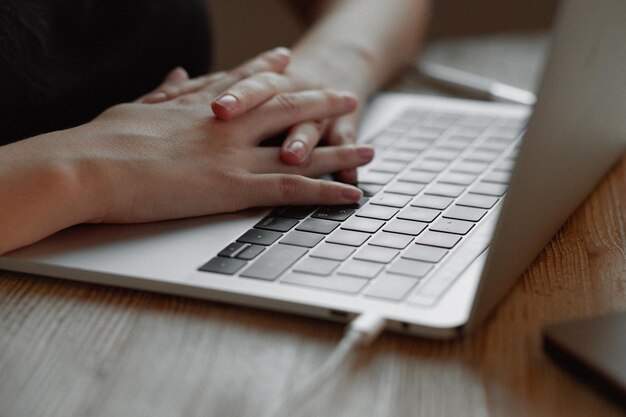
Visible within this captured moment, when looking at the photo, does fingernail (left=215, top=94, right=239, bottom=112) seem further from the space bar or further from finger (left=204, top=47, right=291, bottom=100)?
the space bar

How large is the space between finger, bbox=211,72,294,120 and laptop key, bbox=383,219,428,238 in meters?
0.21

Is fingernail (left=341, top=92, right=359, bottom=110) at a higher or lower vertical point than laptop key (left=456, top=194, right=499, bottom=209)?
higher

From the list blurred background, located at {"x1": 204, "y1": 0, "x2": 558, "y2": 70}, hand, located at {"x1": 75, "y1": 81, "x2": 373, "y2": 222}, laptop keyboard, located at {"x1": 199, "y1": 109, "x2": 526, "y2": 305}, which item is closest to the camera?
laptop keyboard, located at {"x1": 199, "y1": 109, "x2": 526, "y2": 305}

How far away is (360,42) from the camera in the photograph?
1.05 m

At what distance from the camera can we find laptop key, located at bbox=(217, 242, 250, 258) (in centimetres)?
57

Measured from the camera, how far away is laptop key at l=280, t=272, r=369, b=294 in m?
0.51

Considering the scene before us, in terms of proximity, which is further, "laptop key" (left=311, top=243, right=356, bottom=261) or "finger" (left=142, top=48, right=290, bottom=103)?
"finger" (left=142, top=48, right=290, bottom=103)

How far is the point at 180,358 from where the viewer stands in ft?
Result: 1.50

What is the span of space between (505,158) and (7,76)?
527 millimetres

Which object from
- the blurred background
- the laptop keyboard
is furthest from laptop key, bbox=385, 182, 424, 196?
the blurred background

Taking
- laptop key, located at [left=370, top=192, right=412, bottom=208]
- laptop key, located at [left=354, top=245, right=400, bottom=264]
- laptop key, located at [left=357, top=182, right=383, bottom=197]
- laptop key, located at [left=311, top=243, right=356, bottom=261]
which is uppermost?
laptop key, located at [left=311, top=243, right=356, bottom=261]

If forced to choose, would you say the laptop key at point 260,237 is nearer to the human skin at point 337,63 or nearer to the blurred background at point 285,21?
the human skin at point 337,63

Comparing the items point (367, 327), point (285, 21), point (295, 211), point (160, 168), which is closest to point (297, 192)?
point (295, 211)

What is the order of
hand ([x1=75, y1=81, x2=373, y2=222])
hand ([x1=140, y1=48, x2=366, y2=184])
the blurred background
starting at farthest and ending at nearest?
the blurred background → hand ([x1=140, y1=48, x2=366, y2=184]) → hand ([x1=75, y1=81, x2=373, y2=222])
